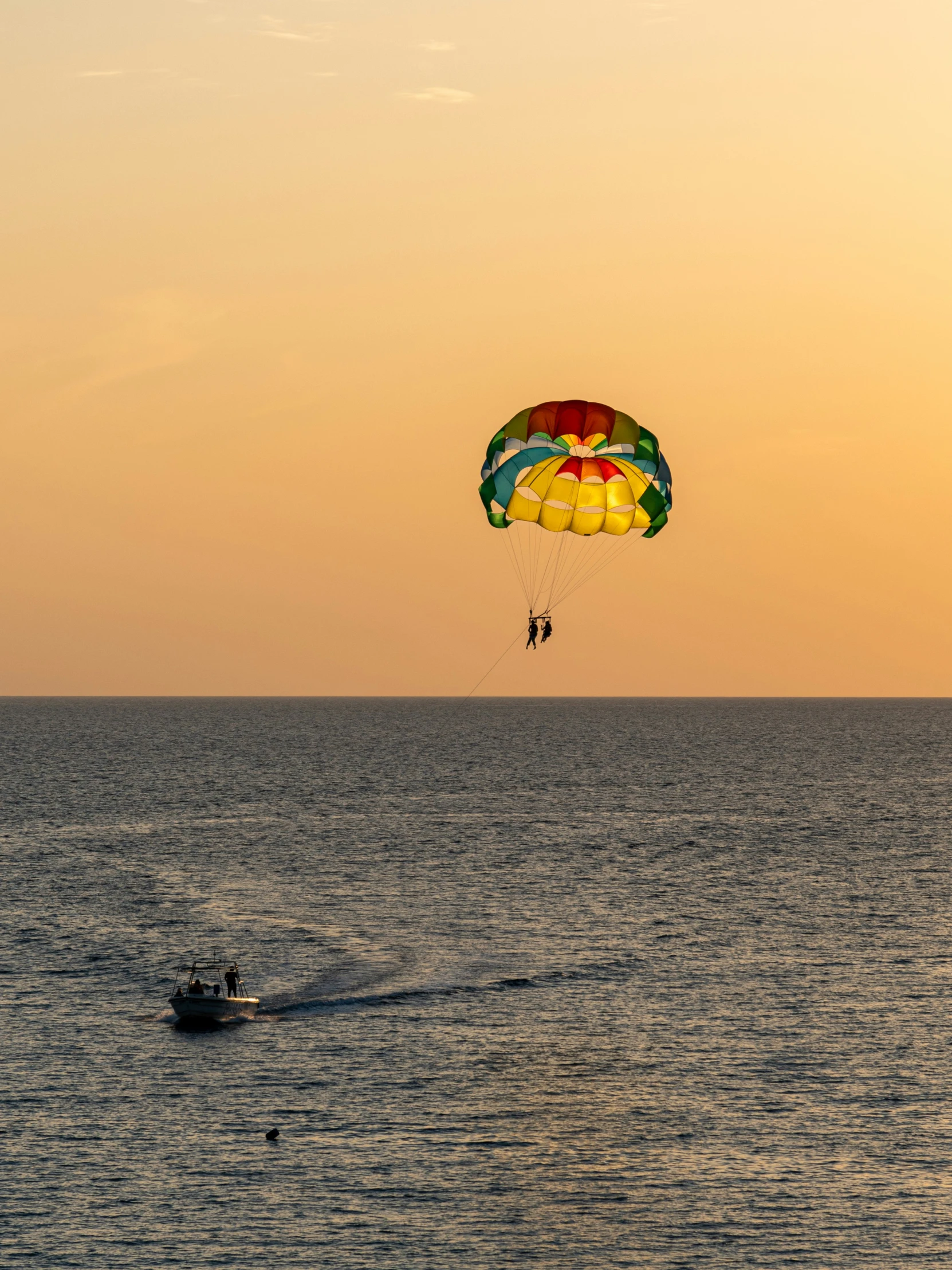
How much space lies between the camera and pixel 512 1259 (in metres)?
54.3

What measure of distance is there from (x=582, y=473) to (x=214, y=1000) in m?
34.5

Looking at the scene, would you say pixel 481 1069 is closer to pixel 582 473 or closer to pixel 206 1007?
pixel 206 1007

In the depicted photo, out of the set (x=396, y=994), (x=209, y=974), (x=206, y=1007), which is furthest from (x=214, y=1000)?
(x=209, y=974)

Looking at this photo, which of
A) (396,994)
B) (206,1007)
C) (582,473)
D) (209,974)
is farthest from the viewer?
(209,974)

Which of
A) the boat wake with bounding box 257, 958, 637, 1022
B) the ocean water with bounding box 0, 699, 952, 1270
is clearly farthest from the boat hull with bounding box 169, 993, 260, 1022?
the boat wake with bounding box 257, 958, 637, 1022

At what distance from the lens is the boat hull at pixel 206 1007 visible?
81375mm

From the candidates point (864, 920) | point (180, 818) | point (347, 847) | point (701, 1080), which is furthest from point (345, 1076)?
point (180, 818)

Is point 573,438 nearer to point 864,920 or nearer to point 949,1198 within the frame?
point 949,1198

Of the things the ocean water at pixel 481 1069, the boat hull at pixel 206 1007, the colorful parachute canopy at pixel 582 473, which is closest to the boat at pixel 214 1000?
the boat hull at pixel 206 1007

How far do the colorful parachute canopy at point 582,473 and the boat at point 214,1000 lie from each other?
31040 mm

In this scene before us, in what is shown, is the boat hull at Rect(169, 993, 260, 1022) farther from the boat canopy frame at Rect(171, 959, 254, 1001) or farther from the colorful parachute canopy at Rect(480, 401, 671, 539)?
the colorful parachute canopy at Rect(480, 401, 671, 539)

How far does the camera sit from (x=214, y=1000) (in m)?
81.3

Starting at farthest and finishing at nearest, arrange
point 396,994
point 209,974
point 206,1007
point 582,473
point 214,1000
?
point 209,974 → point 396,994 → point 206,1007 → point 214,1000 → point 582,473

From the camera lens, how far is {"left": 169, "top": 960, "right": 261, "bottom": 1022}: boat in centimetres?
8150
